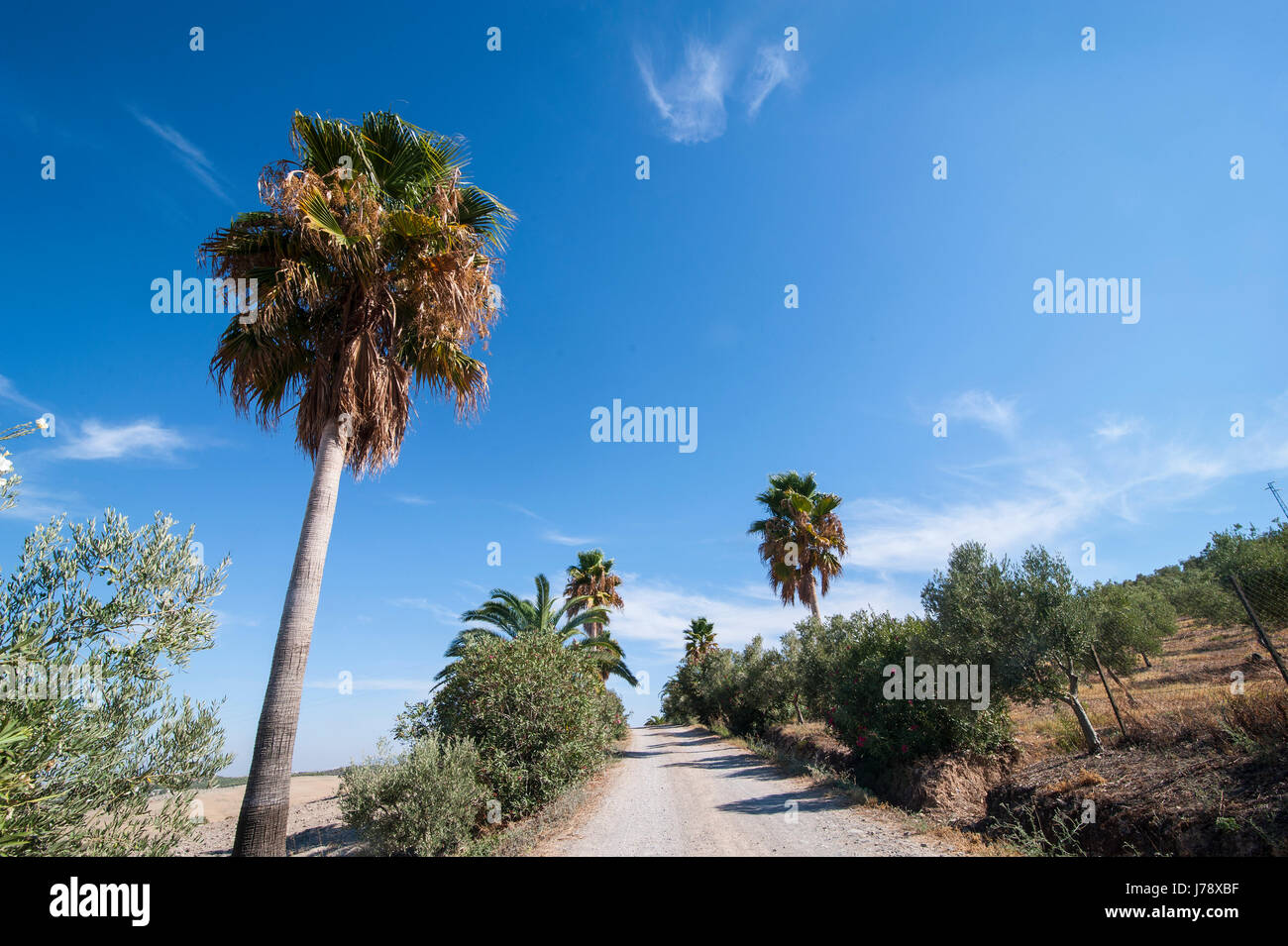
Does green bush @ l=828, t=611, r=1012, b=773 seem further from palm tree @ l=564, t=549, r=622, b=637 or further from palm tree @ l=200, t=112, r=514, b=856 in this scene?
palm tree @ l=564, t=549, r=622, b=637

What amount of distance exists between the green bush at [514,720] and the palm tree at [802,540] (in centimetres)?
1434

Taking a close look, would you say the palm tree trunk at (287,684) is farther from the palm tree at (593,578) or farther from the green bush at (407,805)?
the palm tree at (593,578)

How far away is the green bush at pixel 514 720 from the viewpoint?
1114 centimetres

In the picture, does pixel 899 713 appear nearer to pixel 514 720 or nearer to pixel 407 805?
pixel 514 720

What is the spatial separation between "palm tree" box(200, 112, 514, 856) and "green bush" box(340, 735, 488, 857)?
330cm

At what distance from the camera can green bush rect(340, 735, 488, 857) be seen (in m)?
7.99

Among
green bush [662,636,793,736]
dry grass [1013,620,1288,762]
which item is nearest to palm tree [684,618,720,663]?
green bush [662,636,793,736]
